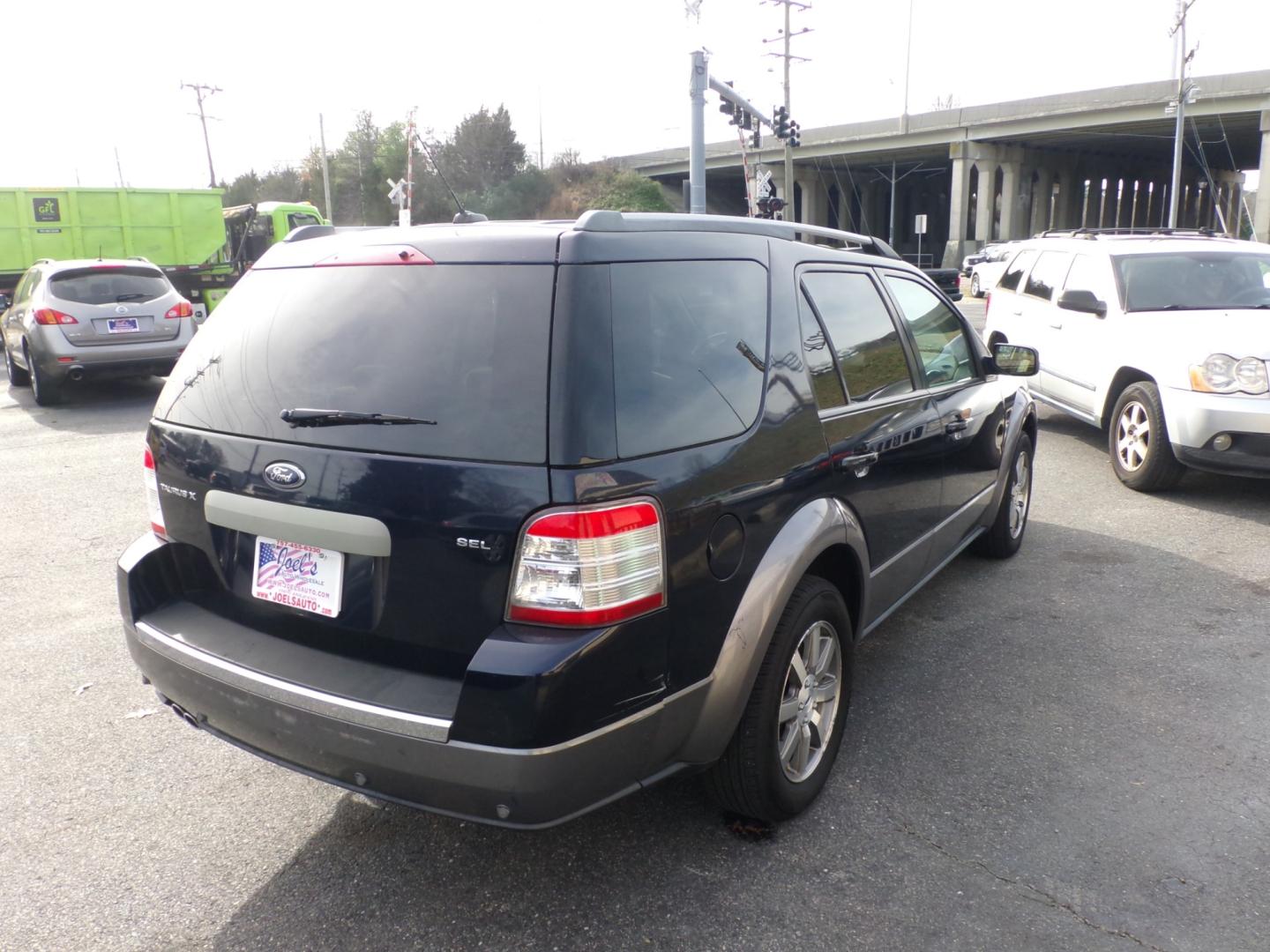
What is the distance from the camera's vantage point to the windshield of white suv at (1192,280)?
7.54 meters

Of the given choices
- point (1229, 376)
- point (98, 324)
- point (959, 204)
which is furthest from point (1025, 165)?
point (1229, 376)

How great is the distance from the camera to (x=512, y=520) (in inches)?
90.5

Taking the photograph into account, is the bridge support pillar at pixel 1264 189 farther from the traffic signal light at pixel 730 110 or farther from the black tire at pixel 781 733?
the black tire at pixel 781 733

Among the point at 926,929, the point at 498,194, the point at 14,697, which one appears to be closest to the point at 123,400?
the point at 14,697

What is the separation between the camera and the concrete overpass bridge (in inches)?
1734

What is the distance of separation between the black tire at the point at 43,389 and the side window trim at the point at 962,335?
10.5 m

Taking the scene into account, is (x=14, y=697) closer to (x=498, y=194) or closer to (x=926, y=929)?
(x=926, y=929)

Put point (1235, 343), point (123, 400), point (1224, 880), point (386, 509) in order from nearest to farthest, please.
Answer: point (386, 509) < point (1224, 880) < point (1235, 343) < point (123, 400)

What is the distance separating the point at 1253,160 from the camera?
5866 centimetres

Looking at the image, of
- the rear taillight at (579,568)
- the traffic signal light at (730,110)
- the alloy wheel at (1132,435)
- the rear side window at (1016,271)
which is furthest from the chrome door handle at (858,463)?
the traffic signal light at (730,110)

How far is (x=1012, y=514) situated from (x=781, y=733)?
301 centimetres

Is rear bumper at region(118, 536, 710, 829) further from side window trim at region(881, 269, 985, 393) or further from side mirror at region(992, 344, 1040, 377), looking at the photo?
side mirror at region(992, 344, 1040, 377)

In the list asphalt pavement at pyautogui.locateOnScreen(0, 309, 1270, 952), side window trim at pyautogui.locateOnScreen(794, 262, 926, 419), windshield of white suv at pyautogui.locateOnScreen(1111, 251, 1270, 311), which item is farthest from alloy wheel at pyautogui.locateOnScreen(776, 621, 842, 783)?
windshield of white suv at pyautogui.locateOnScreen(1111, 251, 1270, 311)

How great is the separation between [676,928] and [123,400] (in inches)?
459
